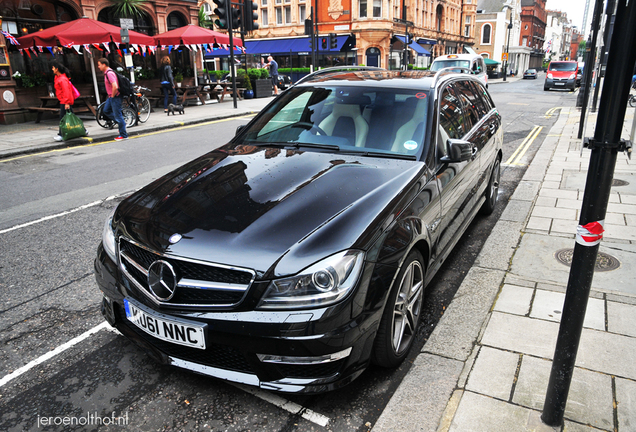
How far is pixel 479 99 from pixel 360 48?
4551cm

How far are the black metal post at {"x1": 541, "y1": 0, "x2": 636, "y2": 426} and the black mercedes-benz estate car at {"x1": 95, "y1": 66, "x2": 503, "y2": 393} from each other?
2.81 ft

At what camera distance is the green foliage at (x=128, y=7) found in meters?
19.3

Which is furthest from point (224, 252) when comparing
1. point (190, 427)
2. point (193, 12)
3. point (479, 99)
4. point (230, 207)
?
point (193, 12)

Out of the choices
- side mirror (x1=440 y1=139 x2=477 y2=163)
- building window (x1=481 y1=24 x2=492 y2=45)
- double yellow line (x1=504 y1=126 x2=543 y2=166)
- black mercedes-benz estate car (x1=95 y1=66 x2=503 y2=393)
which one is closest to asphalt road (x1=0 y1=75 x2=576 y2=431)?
black mercedes-benz estate car (x1=95 y1=66 x2=503 y2=393)

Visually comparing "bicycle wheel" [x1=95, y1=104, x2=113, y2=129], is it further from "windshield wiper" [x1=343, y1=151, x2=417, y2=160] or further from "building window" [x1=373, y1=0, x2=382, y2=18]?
"building window" [x1=373, y1=0, x2=382, y2=18]

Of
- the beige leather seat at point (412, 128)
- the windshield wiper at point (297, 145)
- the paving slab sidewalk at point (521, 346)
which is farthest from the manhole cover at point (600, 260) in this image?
the windshield wiper at point (297, 145)

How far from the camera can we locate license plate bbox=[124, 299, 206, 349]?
238 cm

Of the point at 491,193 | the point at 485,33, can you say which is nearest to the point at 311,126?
the point at 491,193

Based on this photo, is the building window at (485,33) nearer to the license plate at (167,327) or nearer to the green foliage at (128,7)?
the green foliage at (128,7)

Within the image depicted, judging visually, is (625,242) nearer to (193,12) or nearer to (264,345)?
(264,345)

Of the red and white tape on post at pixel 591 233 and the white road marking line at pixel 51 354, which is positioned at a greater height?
the red and white tape on post at pixel 591 233

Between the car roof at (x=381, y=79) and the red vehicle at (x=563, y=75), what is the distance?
32791mm

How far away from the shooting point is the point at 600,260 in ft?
14.5

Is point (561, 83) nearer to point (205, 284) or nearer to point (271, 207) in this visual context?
point (271, 207)
